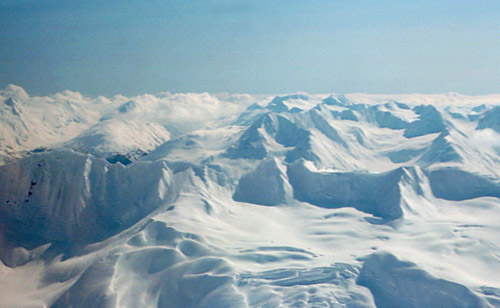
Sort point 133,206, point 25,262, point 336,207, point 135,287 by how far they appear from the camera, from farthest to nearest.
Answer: point 336,207
point 133,206
point 25,262
point 135,287

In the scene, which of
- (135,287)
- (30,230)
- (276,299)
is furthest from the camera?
(30,230)

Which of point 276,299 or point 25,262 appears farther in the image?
point 25,262

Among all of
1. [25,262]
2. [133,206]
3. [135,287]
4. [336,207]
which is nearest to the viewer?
[135,287]

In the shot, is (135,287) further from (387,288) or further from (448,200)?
(448,200)

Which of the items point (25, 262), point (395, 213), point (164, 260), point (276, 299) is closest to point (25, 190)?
point (25, 262)

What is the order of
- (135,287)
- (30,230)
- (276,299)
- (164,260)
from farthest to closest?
(30,230), (164,260), (135,287), (276,299)

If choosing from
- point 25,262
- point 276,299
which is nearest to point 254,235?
point 276,299

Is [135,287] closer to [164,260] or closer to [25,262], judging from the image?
[164,260]

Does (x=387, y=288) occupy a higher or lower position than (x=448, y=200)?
higher

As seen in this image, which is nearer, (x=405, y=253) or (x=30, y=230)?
(x=405, y=253)
